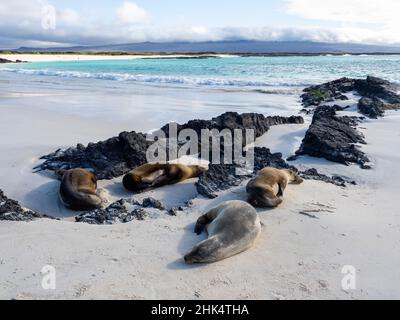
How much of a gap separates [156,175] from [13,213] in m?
2.11

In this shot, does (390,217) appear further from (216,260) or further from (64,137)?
(64,137)

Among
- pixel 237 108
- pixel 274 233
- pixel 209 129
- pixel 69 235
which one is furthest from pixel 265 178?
pixel 237 108

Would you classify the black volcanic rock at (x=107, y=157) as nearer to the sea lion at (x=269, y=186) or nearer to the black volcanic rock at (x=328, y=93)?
the sea lion at (x=269, y=186)

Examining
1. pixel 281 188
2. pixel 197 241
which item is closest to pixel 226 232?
pixel 197 241

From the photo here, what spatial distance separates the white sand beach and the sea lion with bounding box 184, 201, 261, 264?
9 centimetres

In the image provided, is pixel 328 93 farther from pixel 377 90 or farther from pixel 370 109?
pixel 370 109

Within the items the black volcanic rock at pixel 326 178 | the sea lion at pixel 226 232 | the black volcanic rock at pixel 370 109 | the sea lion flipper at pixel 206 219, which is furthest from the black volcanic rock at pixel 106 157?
the black volcanic rock at pixel 370 109

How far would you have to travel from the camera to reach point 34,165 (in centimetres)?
730

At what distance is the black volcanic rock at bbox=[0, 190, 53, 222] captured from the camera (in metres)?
5.22

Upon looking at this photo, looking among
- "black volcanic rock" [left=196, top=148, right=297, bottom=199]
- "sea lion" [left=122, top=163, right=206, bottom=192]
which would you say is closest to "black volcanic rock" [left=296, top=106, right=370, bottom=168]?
"black volcanic rock" [left=196, top=148, right=297, bottom=199]

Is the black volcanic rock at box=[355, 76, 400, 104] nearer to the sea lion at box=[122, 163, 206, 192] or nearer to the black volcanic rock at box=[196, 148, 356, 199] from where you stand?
the black volcanic rock at box=[196, 148, 356, 199]

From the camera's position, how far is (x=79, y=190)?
19.8 feet

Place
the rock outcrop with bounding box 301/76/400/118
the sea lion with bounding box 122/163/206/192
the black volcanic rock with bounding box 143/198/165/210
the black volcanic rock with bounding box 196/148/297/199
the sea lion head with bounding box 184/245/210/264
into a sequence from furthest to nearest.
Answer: the rock outcrop with bounding box 301/76/400/118
the sea lion with bounding box 122/163/206/192
the black volcanic rock with bounding box 196/148/297/199
the black volcanic rock with bounding box 143/198/165/210
the sea lion head with bounding box 184/245/210/264

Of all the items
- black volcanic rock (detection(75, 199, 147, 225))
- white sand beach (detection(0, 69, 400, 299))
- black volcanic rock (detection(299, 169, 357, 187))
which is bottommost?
black volcanic rock (detection(75, 199, 147, 225))
